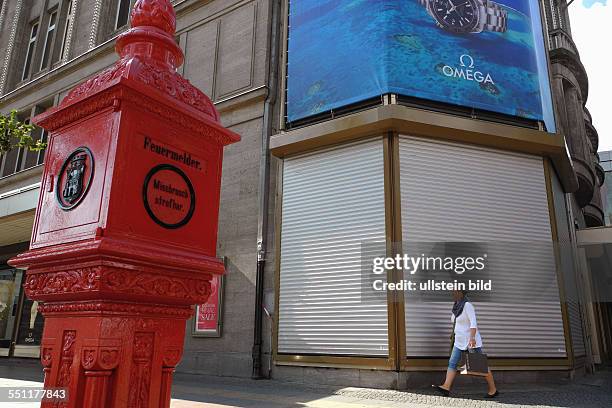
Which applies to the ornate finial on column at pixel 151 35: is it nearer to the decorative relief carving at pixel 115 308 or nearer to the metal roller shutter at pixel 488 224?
the decorative relief carving at pixel 115 308

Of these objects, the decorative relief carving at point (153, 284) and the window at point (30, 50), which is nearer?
the decorative relief carving at point (153, 284)

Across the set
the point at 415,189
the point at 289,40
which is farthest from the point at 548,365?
the point at 289,40

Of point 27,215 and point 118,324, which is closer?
point 118,324

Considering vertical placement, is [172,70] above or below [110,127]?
above

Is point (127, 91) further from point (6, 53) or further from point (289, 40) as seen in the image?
point (6, 53)

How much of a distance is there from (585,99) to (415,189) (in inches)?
590

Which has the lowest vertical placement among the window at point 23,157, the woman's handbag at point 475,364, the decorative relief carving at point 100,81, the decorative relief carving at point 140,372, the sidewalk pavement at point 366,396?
the sidewalk pavement at point 366,396

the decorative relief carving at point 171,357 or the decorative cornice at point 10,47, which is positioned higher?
the decorative cornice at point 10,47

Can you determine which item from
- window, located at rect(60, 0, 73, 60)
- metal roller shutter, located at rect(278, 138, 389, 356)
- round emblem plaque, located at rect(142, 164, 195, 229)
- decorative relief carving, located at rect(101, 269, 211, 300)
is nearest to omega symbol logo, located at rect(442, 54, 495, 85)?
metal roller shutter, located at rect(278, 138, 389, 356)

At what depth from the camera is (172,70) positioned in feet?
7.27

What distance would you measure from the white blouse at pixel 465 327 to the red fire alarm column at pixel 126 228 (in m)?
6.82

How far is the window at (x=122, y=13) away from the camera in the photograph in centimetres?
1897
